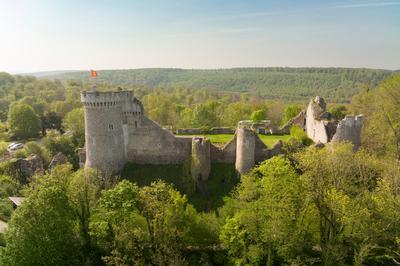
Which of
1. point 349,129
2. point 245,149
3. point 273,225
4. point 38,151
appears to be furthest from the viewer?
point 38,151

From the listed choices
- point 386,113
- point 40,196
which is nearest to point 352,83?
point 386,113

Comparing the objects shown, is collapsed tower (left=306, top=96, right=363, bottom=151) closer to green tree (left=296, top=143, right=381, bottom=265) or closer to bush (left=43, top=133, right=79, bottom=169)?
green tree (left=296, top=143, right=381, bottom=265)

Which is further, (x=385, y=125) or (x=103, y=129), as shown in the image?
(x=385, y=125)

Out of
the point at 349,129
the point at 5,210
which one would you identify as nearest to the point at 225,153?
the point at 349,129

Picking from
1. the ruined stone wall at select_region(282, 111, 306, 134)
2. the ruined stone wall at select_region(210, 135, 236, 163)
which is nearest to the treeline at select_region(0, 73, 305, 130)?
the ruined stone wall at select_region(282, 111, 306, 134)

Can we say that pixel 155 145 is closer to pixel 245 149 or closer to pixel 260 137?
pixel 245 149

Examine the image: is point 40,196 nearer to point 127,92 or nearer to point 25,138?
point 127,92
